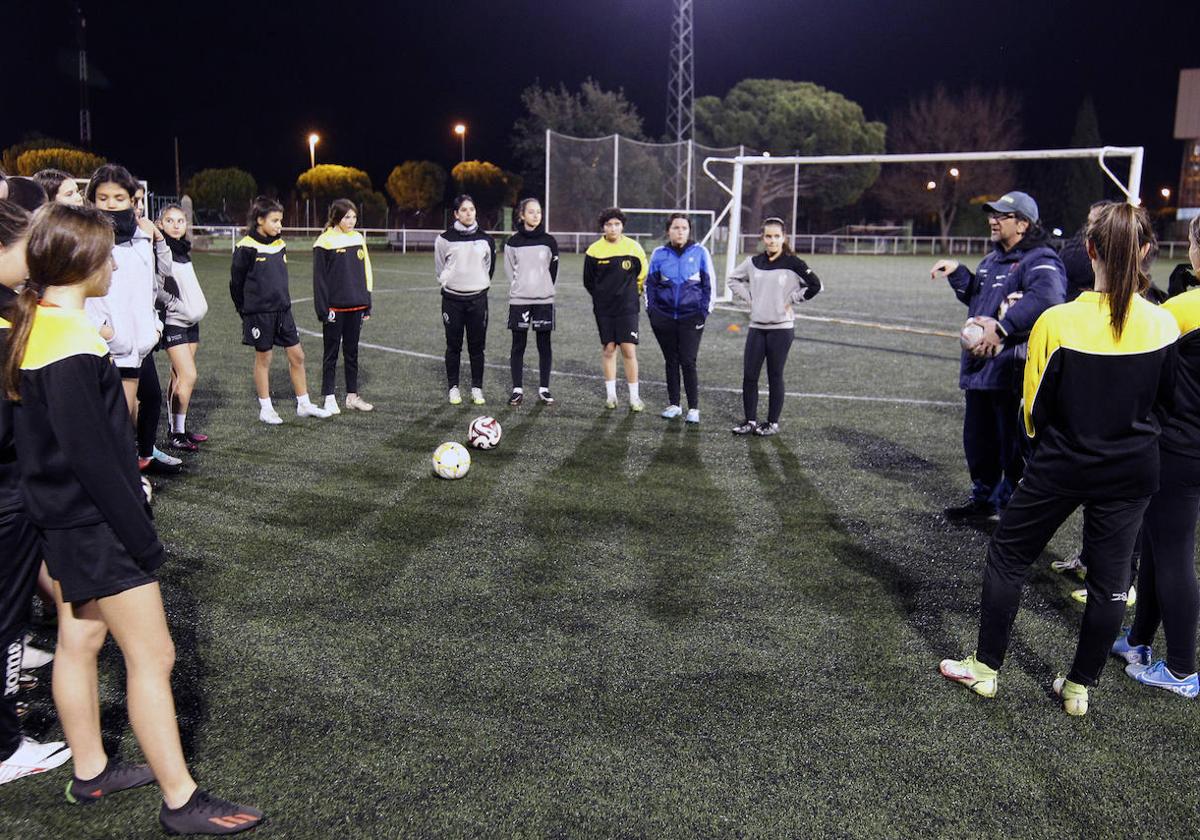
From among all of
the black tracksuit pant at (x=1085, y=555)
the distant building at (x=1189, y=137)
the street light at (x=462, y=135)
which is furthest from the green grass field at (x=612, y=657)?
the distant building at (x=1189, y=137)

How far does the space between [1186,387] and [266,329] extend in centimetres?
661

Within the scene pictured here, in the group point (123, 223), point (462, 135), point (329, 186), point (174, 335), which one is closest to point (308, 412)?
point (174, 335)

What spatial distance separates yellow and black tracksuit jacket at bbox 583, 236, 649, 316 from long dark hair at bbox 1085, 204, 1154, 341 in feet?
18.9

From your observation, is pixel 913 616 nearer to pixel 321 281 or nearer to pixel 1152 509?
pixel 1152 509

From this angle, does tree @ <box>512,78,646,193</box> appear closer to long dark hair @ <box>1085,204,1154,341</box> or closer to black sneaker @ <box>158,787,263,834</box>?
long dark hair @ <box>1085,204,1154,341</box>

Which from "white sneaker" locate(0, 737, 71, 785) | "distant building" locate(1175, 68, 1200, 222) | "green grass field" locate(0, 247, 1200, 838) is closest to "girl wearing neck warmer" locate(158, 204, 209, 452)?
"green grass field" locate(0, 247, 1200, 838)

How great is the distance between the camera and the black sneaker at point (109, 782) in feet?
9.58

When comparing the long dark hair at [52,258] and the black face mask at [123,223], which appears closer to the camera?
the long dark hair at [52,258]

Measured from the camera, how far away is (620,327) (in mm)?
8867

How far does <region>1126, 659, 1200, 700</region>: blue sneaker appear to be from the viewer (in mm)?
3705

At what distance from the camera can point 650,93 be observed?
250ft

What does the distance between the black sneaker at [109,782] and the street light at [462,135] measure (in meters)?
74.0

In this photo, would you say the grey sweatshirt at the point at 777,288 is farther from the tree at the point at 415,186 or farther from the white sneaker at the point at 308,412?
the tree at the point at 415,186

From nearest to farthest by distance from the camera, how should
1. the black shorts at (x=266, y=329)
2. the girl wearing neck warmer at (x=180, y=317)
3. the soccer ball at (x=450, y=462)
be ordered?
1. the soccer ball at (x=450, y=462)
2. the girl wearing neck warmer at (x=180, y=317)
3. the black shorts at (x=266, y=329)
